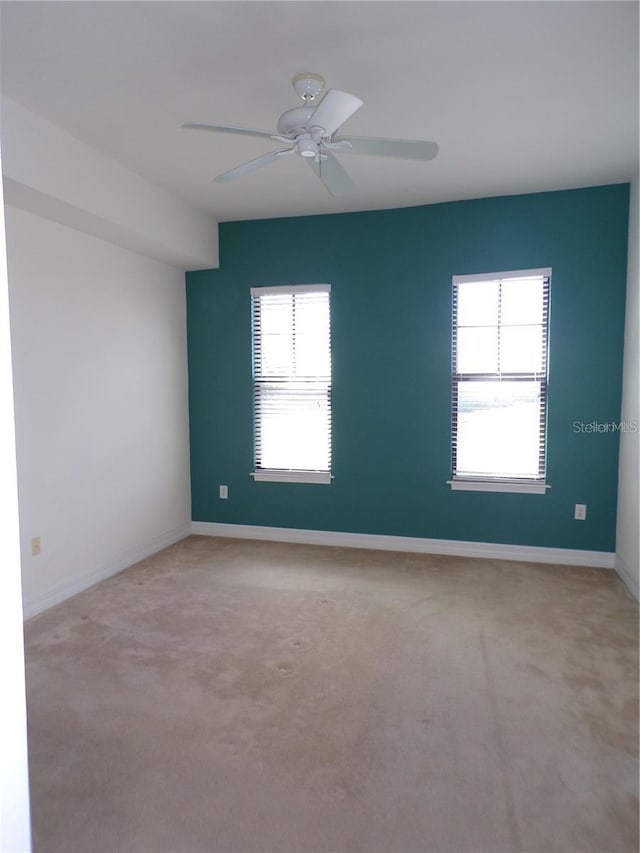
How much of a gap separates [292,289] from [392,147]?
2395 millimetres

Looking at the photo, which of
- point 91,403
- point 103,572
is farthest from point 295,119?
point 103,572

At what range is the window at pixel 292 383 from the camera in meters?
4.78

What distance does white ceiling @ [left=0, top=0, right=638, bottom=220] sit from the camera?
2.13 meters

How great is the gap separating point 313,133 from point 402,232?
2.26 m

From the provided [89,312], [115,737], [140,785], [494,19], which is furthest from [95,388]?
[494,19]

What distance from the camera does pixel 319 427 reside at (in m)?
4.82

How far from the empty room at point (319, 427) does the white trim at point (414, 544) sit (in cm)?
3

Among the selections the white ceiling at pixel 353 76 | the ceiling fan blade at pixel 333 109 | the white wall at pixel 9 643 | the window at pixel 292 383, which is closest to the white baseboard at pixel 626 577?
the window at pixel 292 383

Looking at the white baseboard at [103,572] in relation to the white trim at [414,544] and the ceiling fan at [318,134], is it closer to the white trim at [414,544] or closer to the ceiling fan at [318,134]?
the white trim at [414,544]

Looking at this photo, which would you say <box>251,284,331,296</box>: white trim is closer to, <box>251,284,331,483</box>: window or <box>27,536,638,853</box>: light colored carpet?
<box>251,284,331,483</box>: window

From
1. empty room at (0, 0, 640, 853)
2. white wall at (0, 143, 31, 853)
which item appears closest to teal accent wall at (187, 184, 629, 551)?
empty room at (0, 0, 640, 853)

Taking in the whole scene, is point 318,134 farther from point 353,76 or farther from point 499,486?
point 499,486

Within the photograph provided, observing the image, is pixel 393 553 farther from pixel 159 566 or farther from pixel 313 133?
pixel 313 133

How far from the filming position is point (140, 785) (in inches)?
77.7
